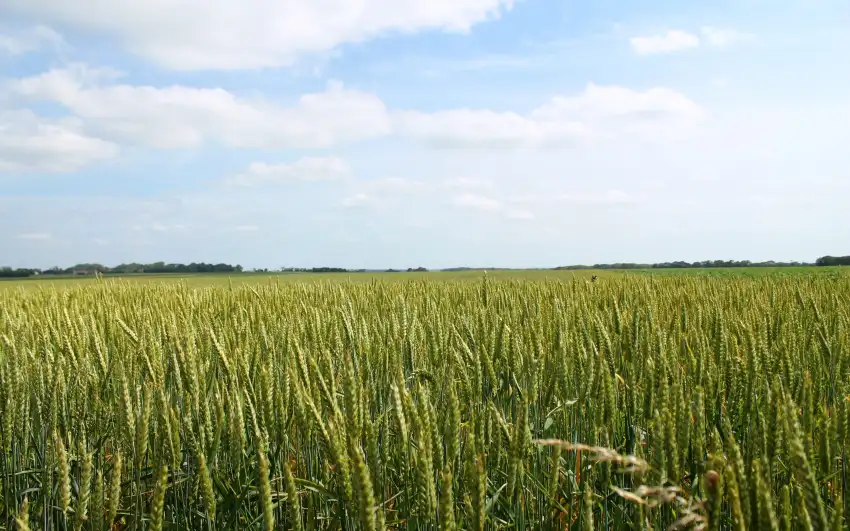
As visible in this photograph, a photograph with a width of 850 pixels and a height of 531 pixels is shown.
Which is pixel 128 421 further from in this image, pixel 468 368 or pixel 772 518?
pixel 772 518

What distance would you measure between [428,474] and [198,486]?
93 cm

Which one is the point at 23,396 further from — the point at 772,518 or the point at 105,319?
the point at 105,319

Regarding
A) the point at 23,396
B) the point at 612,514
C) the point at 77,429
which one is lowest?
the point at 612,514

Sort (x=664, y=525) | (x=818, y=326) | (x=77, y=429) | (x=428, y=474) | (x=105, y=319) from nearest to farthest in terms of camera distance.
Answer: (x=428, y=474)
(x=664, y=525)
(x=77, y=429)
(x=818, y=326)
(x=105, y=319)

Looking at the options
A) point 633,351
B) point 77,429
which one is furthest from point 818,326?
point 77,429

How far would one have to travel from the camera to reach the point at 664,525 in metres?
1.37

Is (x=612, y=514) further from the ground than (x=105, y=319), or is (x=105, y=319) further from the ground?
(x=105, y=319)

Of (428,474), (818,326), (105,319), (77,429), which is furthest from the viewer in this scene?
(105,319)

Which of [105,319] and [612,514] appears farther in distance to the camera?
[105,319]

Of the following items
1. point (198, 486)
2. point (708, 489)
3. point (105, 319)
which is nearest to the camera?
point (708, 489)

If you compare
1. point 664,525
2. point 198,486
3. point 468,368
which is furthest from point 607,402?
point 198,486

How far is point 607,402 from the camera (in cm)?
138

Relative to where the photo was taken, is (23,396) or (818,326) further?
(818,326)

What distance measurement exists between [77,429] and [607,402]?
1559 millimetres
